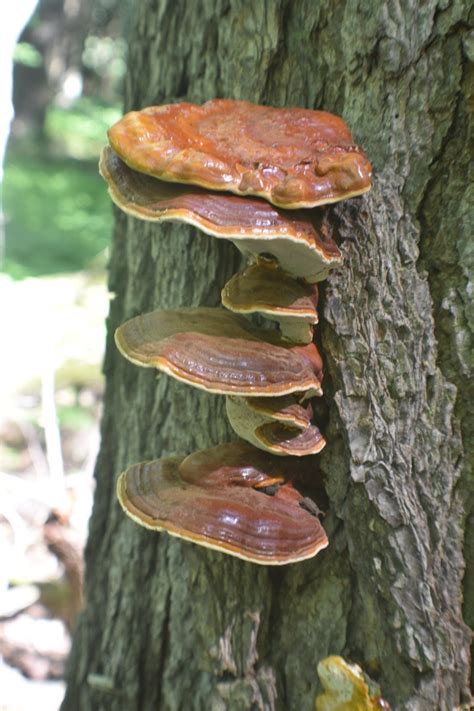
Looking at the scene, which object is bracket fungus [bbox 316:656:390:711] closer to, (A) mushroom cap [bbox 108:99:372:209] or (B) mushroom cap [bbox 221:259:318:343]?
(B) mushroom cap [bbox 221:259:318:343]

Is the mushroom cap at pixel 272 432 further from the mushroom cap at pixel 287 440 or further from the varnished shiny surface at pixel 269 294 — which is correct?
the varnished shiny surface at pixel 269 294

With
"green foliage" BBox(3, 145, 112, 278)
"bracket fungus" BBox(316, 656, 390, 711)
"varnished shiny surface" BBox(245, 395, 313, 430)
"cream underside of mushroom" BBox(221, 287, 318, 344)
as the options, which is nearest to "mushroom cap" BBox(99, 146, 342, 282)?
"cream underside of mushroom" BBox(221, 287, 318, 344)

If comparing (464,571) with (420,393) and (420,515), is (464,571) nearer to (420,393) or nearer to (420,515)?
(420,515)

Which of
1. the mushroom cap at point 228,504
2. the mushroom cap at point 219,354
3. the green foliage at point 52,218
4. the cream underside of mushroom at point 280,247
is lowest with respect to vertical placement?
the green foliage at point 52,218

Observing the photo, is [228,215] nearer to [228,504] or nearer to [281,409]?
[281,409]

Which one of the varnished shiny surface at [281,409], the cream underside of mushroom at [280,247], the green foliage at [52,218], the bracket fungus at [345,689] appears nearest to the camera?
the cream underside of mushroom at [280,247]

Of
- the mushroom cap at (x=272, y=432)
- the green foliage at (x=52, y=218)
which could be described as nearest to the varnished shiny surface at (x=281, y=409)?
the mushroom cap at (x=272, y=432)

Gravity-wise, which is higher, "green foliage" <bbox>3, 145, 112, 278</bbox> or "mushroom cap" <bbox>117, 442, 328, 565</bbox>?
"mushroom cap" <bbox>117, 442, 328, 565</bbox>
